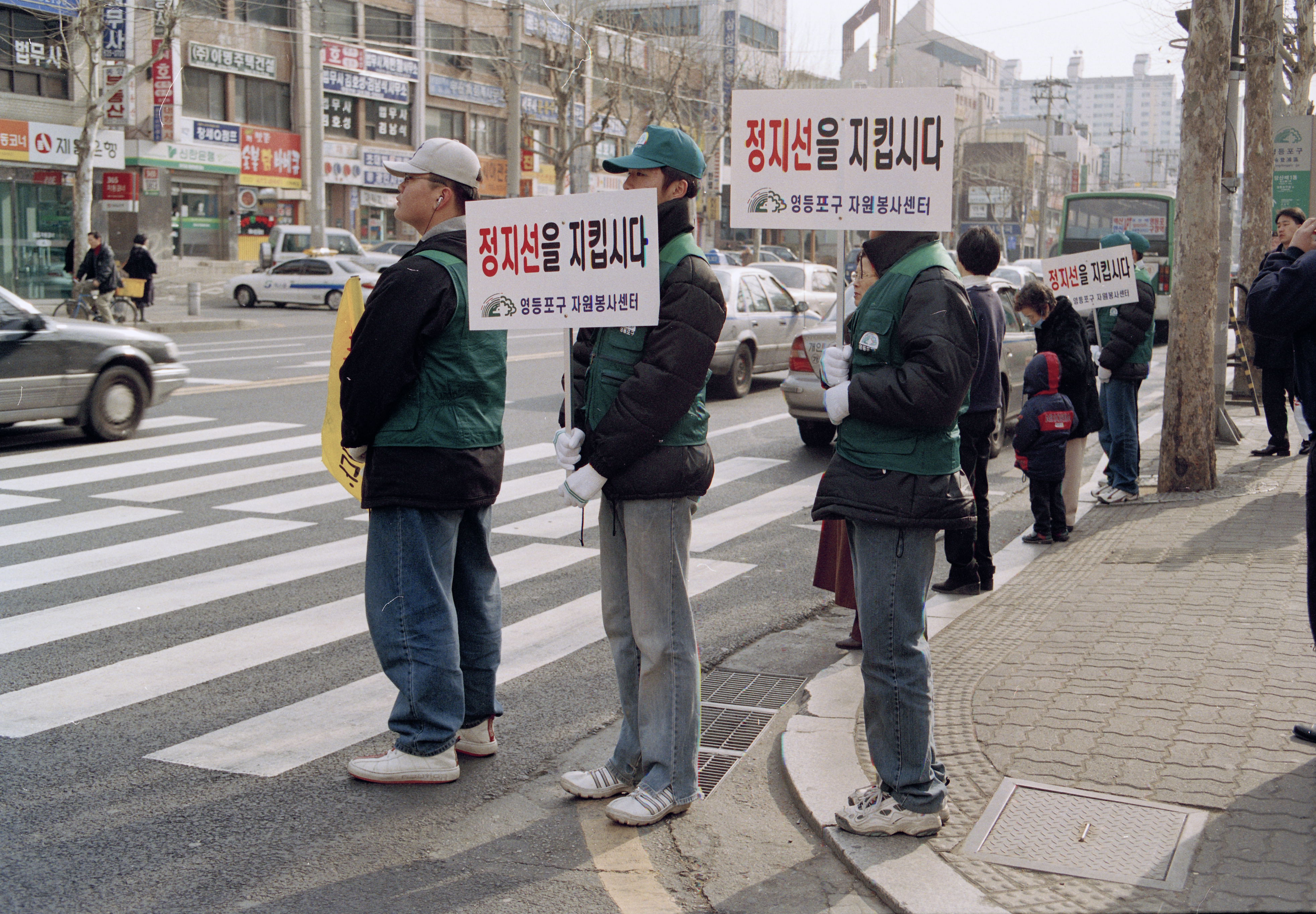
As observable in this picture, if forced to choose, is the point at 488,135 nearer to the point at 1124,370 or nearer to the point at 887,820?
the point at 1124,370

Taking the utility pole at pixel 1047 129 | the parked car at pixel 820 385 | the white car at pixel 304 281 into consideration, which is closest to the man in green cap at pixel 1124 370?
the parked car at pixel 820 385

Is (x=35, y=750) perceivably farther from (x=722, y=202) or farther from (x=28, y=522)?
(x=722, y=202)

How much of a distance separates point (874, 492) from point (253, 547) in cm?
529

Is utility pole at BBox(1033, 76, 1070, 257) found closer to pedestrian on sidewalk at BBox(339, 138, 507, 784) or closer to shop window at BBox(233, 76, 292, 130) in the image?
shop window at BBox(233, 76, 292, 130)

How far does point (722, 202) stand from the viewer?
74375 mm

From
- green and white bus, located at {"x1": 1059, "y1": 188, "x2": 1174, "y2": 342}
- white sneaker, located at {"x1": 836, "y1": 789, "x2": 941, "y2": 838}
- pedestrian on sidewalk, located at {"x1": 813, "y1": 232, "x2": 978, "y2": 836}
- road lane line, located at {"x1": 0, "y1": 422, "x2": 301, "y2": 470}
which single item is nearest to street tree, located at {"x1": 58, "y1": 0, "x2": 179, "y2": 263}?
road lane line, located at {"x1": 0, "y1": 422, "x2": 301, "y2": 470}

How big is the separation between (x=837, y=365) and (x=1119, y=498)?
6.60 meters

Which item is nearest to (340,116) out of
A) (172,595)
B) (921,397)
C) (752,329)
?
(752,329)

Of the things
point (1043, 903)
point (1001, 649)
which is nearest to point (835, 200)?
point (1001, 649)

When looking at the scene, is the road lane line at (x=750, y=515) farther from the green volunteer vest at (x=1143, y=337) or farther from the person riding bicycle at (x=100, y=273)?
the person riding bicycle at (x=100, y=273)

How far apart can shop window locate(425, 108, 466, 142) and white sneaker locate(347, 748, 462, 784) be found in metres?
49.9

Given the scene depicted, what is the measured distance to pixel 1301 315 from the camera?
4508 millimetres

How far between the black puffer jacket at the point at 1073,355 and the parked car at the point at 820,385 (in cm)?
323

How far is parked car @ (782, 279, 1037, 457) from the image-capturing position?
1203 cm
